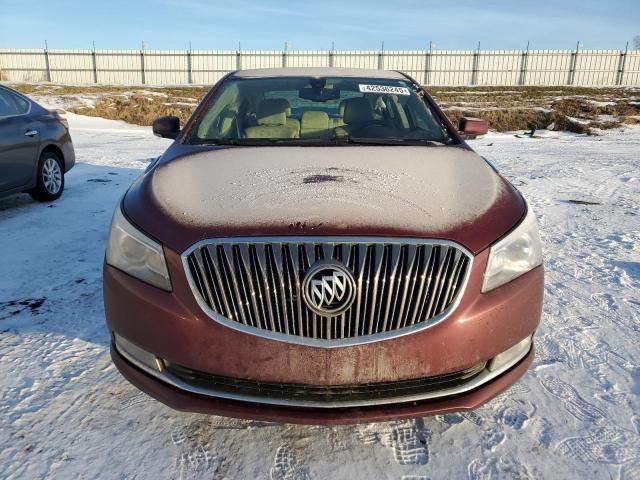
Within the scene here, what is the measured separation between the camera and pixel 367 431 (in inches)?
80.2

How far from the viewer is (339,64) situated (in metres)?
34.5

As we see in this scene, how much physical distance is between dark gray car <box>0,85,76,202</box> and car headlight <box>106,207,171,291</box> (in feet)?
12.3

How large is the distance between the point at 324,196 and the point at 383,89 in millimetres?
1768

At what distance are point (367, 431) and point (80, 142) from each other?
10.8 metres

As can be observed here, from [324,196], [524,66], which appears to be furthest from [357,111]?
[524,66]

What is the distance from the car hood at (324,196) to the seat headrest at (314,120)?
1.58 ft

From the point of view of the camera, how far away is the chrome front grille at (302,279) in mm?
1691

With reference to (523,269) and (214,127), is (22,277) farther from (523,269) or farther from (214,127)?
(523,269)

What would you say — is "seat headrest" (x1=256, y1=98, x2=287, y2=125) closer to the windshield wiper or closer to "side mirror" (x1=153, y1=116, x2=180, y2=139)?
the windshield wiper

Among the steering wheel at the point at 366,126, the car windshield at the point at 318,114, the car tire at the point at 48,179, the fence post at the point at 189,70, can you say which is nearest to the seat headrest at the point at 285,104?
the car windshield at the point at 318,114

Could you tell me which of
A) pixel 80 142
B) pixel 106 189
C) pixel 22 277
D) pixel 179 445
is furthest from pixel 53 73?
pixel 179 445

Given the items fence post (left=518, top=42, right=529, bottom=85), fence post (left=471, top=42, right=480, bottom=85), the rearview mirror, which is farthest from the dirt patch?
fence post (left=518, top=42, right=529, bottom=85)

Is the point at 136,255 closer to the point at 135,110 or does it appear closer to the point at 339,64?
the point at 135,110

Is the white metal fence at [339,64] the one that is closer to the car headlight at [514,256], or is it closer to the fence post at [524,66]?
the fence post at [524,66]
